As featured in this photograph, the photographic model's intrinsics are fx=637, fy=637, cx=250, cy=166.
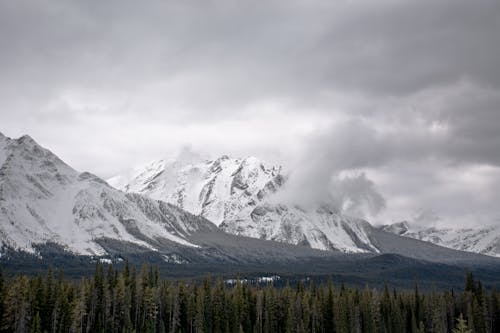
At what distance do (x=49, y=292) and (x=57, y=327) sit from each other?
10901 mm

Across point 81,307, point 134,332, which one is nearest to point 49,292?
point 81,307

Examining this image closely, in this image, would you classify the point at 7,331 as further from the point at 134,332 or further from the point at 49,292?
the point at 134,332

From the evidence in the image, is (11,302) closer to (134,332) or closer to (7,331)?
(7,331)

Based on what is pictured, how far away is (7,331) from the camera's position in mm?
179500

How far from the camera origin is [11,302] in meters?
177

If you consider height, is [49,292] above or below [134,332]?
above

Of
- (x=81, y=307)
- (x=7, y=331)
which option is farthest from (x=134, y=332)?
(x=7, y=331)

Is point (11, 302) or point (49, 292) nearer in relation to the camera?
point (11, 302)

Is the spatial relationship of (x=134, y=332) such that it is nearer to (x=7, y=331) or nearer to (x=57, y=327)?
(x=57, y=327)

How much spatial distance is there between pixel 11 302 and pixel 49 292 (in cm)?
1425

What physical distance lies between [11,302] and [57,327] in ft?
62.8

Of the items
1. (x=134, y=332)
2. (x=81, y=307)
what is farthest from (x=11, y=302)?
(x=134, y=332)

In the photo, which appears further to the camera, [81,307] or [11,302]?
[81,307]

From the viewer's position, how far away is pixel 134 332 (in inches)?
7781
